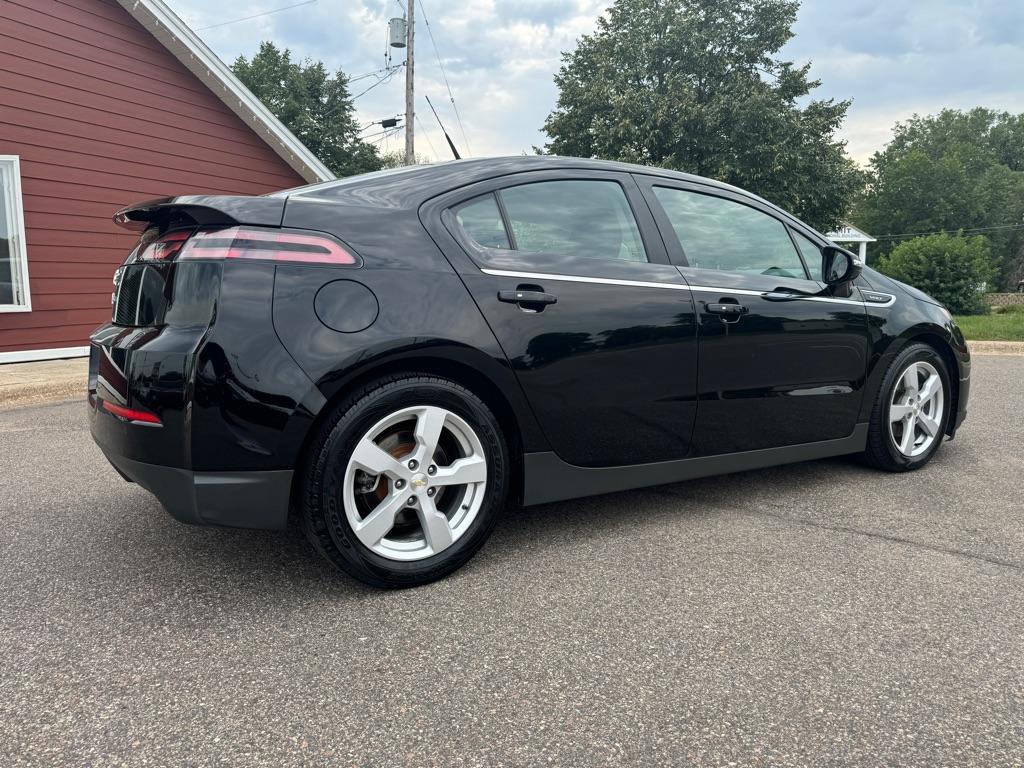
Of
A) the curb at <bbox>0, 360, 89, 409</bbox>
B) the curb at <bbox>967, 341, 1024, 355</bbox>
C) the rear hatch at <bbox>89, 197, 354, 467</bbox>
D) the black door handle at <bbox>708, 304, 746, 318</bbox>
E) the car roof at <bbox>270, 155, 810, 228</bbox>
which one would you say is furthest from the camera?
the curb at <bbox>967, 341, 1024, 355</bbox>

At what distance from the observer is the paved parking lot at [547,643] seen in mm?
1660

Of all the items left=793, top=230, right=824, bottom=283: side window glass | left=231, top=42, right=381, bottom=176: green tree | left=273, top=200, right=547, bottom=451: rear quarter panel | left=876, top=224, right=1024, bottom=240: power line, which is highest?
left=231, top=42, right=381, bottom=176: green tree

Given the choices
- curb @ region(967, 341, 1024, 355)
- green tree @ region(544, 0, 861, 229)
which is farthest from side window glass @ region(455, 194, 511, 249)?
green tree @ region(544, 0, 861, 229)

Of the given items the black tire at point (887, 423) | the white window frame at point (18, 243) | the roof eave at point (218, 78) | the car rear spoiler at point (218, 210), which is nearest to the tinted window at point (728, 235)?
the black tire at point (887, 423)

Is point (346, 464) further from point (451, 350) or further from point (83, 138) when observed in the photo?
point (83, 138)

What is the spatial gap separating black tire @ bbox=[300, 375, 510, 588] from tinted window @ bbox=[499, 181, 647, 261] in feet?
2.24

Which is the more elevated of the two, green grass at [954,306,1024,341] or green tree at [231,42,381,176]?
green tree at [231,42,381,176]

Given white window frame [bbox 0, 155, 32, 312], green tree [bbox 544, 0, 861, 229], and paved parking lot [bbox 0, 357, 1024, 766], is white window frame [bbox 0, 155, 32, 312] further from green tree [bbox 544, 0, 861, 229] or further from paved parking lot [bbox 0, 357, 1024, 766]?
green tree [bbox 544, 0, 861, 229]

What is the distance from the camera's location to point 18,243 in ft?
27.3

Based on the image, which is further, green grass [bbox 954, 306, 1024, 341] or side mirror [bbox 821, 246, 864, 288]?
green grass [bbox 954, 306, 1024, 341]

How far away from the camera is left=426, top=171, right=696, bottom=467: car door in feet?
8.64

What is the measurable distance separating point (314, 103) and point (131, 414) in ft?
143

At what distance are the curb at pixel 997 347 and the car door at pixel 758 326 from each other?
8207mm

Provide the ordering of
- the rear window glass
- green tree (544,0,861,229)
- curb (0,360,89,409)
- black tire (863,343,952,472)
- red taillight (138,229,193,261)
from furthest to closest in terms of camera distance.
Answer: green tree (544,0,861,229) → curb (0,360,89,409) → black tire (863,343,952,472) → the rear window glass → red taillight (138,229,193,261)
